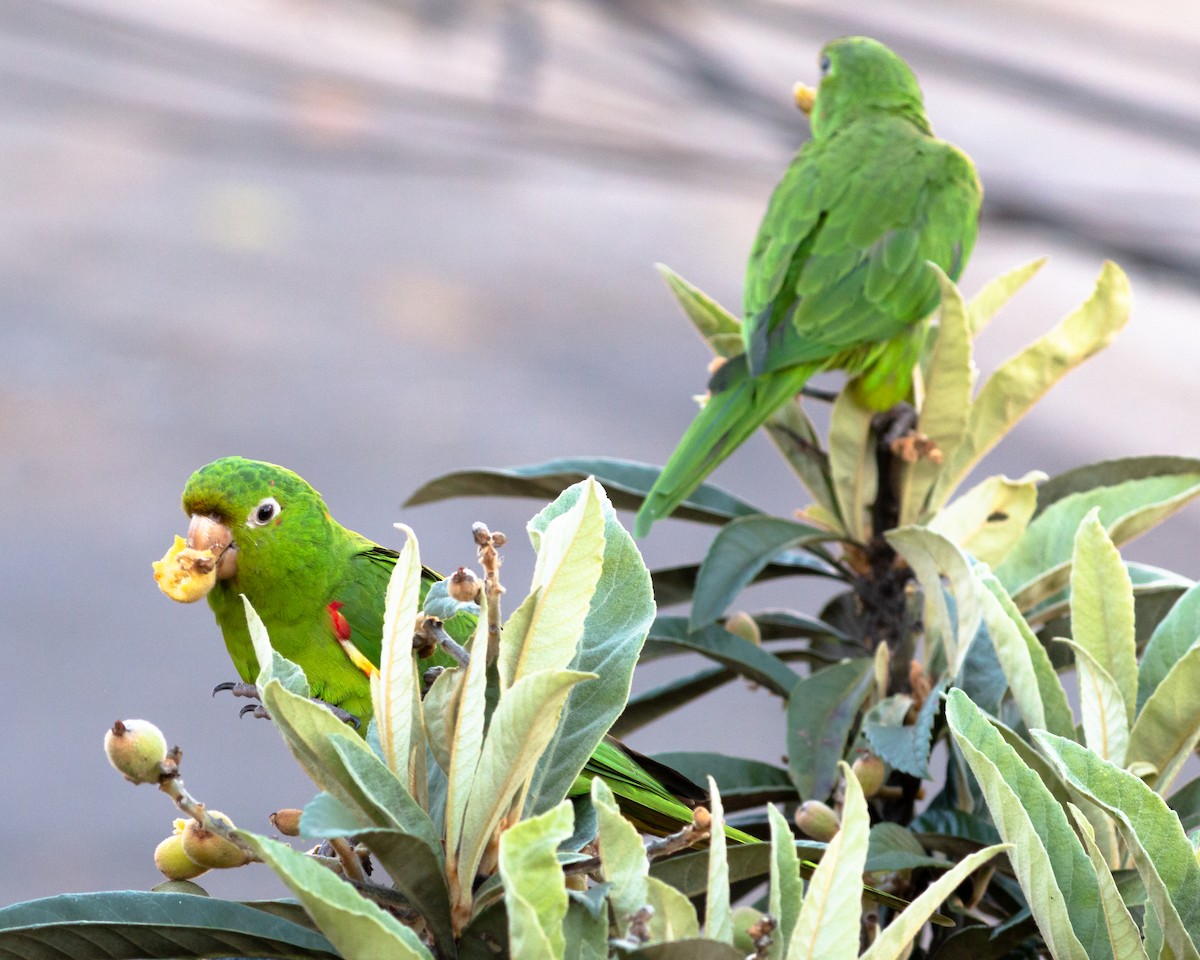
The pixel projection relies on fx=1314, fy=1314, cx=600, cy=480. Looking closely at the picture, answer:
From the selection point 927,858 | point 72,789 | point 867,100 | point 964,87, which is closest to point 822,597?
point 72,789

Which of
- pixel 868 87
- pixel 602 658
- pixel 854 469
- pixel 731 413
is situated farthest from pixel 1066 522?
pixel 868 87

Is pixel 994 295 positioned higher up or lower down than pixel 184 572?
higher up

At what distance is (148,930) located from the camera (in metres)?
0.58

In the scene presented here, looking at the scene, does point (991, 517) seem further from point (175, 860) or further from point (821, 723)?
point (175, 860)

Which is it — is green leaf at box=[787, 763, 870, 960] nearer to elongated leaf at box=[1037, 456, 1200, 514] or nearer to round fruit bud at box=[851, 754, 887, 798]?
round fruit bud at box=[851, 754, 887, 798]

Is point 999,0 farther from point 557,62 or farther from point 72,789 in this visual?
point 72,789

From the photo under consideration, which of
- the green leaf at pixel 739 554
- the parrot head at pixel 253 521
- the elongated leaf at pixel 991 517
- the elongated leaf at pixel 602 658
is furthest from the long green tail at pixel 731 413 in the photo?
the elongated leaf at pixel 602 658

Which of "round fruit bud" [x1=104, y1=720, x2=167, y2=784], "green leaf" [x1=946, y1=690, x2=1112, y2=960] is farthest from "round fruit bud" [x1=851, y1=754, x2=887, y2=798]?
"round fruit bud" [x1=104, y1=720, x2=167, y2=784]

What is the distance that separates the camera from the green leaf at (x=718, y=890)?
0.52 meters

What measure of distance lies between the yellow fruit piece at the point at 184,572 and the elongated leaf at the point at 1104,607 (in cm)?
52

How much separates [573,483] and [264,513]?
10.2 inches

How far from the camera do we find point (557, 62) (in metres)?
6.64

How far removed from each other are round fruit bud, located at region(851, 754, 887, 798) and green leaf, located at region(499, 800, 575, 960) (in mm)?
425

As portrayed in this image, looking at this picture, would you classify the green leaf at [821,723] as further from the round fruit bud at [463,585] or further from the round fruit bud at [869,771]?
the round fruit bud at [463,585]
